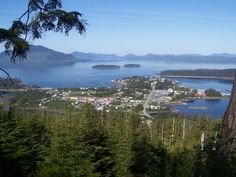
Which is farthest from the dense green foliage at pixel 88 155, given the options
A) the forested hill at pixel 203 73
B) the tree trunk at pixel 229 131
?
the forested hill at pixel 203 73

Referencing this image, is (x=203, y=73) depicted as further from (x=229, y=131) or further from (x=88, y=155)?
(x=229, y=131)

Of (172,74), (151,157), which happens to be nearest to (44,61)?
(172,74)

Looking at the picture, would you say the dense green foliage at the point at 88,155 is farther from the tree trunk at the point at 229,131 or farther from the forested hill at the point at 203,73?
the forested hill at the point at 203,73

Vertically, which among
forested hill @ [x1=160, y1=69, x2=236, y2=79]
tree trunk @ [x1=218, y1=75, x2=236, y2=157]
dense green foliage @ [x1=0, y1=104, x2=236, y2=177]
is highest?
tree trunk @ [x1=218, y1=75, x2=236, y2=157]

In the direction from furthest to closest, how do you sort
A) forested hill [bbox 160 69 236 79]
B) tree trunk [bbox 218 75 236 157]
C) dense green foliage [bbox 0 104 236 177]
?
forested hill [bbox 160 69 236 79] < dense green foliage [bbox 0 104 236 177] < tree trunk [bbox 218 75 236 157]

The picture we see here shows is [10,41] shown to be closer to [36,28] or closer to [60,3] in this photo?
[36,28]

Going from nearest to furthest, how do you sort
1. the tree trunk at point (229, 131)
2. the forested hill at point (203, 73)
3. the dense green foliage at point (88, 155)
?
the tree trunk at point (229, 131), the dense green foliage at point (88, 155), the forested hill at point (203, 73)

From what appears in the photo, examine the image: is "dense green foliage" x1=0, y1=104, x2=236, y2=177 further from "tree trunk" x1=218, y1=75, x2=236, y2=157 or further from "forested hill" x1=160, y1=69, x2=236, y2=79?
"forested hill" x1=160, y1=69, x2=236, y2=79

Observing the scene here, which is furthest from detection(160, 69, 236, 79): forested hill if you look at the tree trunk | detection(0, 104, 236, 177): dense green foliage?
the tree trunk

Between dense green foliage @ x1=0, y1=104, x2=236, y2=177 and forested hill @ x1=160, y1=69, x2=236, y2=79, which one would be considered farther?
forested hill @ x1=160, y1=69, x2=236, y2=79
